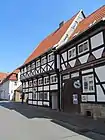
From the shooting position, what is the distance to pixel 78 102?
59.4ft

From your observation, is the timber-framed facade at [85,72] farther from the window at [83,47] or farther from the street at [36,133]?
the street at [36,133]

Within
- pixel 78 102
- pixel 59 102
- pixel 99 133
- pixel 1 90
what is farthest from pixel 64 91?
pixel 1 90

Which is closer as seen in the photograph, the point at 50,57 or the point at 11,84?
the point at 50,57

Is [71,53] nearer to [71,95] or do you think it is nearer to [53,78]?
[71,95]

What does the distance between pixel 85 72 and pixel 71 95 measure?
344 centimetres

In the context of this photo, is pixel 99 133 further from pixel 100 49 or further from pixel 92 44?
pixel 92 44

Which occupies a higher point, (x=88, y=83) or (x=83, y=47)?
(x=83, y=47)

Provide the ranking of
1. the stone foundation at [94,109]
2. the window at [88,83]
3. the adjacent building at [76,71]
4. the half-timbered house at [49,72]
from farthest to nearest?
the half-timbered house at [49,72]
the window at [88,83]
the adjacent building at [76,71]
the stone foundation at [94,109]

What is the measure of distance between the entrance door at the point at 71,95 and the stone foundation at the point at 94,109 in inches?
43.5

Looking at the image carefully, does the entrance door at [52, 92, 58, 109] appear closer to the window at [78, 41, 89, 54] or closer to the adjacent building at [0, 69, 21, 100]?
the window at [78, 41, 89, 54]

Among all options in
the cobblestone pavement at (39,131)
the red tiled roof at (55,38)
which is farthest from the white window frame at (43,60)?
the cobblestone pavement at (39,131)

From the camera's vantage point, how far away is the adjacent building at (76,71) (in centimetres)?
1515

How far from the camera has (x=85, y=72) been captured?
669 inches

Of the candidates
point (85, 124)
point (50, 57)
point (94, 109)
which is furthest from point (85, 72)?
point (50, 57)
